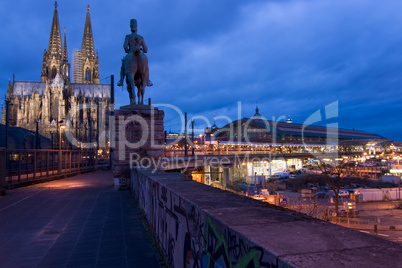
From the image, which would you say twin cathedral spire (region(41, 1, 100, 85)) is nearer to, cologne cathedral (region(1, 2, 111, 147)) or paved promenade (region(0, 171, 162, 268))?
cologne cathedral (region(1, 2, 111, 147))

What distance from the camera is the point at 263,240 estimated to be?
166 centimetres

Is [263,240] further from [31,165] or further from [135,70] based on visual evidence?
[31,165]

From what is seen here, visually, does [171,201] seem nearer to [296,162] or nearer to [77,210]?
[77,210]

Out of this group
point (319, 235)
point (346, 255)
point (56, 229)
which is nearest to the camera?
point (346, 255)

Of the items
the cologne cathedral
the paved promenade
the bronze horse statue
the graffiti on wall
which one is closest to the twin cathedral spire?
the cologne cathedral

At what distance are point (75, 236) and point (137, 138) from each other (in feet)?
22.0

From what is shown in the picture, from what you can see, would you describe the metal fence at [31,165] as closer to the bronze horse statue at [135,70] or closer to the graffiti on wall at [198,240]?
the bronze horse statue at [135,70]

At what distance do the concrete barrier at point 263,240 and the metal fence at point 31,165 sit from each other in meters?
12.4

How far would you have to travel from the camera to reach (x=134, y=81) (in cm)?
1306

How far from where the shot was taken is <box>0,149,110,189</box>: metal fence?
1486cm

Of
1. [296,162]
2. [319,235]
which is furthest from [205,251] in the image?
[296,162]

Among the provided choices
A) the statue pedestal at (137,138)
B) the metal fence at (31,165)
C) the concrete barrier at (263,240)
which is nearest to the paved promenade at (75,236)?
the concrete barrier at (263,240)

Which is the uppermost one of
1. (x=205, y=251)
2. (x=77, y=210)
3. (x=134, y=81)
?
(x=134, y=81)

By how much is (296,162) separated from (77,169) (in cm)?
6877
